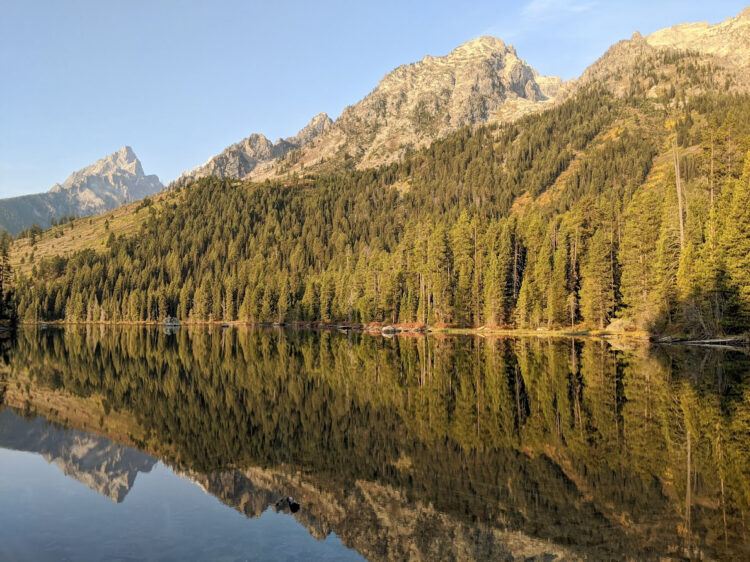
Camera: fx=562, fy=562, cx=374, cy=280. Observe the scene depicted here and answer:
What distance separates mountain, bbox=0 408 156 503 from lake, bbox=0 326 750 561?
133 millimetres

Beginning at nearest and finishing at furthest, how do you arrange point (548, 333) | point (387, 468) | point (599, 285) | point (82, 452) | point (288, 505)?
point (288, 505)
point (387, 468)
point (82, 452)
point (599, 285)
point (548, 333)

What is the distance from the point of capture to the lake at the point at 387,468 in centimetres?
1583

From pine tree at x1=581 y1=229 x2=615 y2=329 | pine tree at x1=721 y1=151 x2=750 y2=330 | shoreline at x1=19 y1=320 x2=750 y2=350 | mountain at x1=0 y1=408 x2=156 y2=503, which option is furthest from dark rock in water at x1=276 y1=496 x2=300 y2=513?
pine tree at x1=581 y1=229 x2=615 y2=329

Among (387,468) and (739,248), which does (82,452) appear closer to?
(387,468)

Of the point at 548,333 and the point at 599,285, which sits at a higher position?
the point at 599,285

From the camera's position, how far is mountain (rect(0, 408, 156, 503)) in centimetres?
2308

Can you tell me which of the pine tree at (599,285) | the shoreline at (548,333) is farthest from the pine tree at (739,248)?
the pine tree at (599,285)

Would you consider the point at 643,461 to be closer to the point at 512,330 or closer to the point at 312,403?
the point at 312,403

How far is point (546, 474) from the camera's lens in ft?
67.6

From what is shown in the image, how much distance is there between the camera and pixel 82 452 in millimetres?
27484

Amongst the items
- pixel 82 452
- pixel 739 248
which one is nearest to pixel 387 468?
pixel 82 452

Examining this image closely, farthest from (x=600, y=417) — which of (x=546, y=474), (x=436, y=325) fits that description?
(x=436, y=325)

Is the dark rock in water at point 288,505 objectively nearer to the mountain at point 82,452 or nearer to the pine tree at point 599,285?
the mountain at point 82,452

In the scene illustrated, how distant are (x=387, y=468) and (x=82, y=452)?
1565 cm
